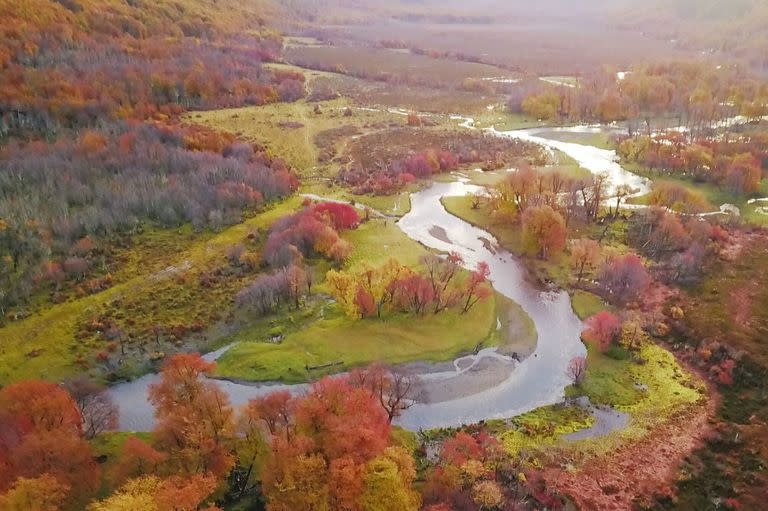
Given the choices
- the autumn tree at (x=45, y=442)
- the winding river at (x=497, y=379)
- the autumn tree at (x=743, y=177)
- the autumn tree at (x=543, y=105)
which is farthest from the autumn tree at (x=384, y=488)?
the autumn tree at (x=543, y=105)

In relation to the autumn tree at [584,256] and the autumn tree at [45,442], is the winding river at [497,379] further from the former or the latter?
the autumn tree at [45,442]

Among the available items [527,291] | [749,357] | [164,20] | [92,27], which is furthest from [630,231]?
[164,20]

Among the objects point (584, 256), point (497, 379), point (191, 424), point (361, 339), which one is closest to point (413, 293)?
point (361, 339)

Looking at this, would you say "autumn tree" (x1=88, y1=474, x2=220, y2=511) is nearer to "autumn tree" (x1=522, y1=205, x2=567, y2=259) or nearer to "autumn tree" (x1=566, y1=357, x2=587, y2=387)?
"autumn tree" (x1=566, y1=357, x2=587, y2=387)

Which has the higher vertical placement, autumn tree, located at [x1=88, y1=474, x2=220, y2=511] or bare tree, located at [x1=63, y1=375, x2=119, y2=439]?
autumn tree, located at [x1=88, y1=474, x2=220, y2=511]

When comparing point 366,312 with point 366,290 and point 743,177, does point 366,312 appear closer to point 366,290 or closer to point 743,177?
point 366,290

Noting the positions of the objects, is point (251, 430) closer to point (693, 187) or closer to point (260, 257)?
point (260, 257)

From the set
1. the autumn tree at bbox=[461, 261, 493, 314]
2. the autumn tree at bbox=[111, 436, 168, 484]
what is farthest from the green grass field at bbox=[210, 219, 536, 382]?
the autumn tree at bbox=[111, 436, 168, 484]
